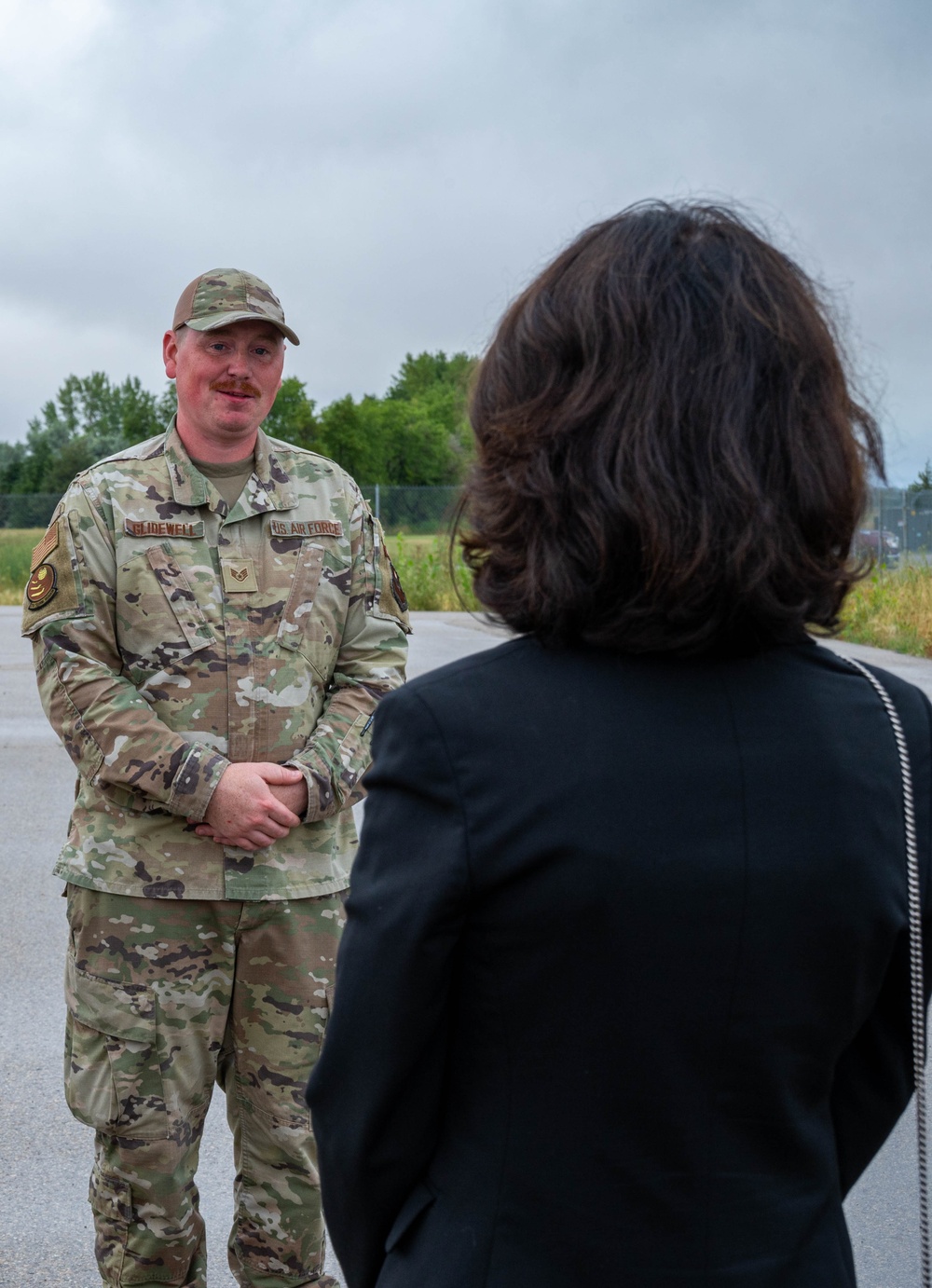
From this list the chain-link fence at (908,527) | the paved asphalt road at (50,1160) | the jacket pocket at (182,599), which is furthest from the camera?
the chain-link fence at (908,527)

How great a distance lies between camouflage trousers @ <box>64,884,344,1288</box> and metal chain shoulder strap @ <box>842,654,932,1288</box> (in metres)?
1.56

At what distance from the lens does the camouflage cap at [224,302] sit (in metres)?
2.72

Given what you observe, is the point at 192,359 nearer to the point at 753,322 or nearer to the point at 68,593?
the point at 68,593

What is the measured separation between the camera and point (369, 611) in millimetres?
2822

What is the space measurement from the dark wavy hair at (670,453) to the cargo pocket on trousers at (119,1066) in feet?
5.40

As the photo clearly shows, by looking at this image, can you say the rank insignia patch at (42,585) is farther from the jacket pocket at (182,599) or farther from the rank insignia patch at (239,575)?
the rank insignia patch at (239,575)

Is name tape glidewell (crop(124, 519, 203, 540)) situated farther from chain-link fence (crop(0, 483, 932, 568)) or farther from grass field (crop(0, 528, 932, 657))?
grass field (crop(0, 528, 932, 657))

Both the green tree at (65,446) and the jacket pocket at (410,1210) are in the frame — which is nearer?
the jacket pocket at (410,1210)

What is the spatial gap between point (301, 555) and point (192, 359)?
1.61ft

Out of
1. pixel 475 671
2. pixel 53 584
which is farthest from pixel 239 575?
pixel 475 671

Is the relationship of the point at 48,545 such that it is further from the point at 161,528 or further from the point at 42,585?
the point at 161,528

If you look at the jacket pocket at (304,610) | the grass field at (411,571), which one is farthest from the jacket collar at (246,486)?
the grass field at (411,571)

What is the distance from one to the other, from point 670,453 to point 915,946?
0.53 m

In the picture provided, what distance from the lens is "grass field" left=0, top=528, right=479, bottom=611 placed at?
19.3 metres
